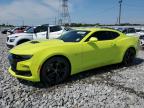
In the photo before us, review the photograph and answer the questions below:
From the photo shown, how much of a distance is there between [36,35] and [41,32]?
0.44 meters

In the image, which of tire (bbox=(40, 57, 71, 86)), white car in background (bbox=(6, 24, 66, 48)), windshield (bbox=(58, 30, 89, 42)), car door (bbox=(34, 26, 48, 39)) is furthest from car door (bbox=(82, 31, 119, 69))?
car door (bbox=(34, 26, 48, 39))

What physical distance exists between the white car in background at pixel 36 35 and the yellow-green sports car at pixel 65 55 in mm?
6316

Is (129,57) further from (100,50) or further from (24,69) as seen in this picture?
(24,69)

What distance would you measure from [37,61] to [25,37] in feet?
26.1

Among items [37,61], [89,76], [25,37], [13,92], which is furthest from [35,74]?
[25,37]

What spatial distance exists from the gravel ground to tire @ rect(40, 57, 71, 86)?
0.18 metres

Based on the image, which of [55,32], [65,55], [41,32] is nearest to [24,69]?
[65,55]

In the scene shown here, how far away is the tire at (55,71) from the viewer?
5.56 metres

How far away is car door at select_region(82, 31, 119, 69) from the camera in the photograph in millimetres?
6410

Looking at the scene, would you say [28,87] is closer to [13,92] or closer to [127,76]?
[13,92]

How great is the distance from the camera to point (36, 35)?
13734mm

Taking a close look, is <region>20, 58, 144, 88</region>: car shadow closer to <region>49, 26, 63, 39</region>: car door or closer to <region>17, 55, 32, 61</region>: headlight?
<region>17, 55, 32, 61</region>: headlight

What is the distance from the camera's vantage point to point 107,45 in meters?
7.07

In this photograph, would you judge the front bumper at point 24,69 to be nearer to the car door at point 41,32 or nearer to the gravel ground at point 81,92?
the gravel ground at point 81,92
